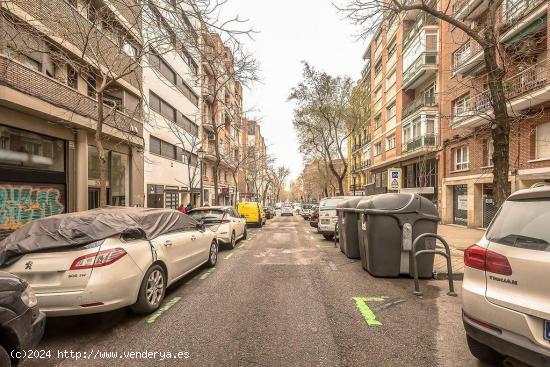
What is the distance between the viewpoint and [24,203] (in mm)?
10289

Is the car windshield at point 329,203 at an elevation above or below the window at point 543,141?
below

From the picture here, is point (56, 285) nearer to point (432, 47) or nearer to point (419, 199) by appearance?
point (419, 199)

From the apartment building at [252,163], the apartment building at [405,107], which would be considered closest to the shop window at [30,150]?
the apartment building at [405,107]

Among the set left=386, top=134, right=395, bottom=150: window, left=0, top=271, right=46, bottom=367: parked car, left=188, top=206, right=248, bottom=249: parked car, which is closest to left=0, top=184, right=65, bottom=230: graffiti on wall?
left=188, top=206, right=248, bottom=249: parked car

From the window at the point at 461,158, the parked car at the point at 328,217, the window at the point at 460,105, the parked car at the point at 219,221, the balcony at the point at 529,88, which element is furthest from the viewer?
the window at the point at 461,158

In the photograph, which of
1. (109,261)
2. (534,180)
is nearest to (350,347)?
(109,261)

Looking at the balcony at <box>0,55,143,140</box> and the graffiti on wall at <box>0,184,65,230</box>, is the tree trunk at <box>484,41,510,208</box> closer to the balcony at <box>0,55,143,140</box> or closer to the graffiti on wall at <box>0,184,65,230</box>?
the balcony at <box>0,55,143,140</box>

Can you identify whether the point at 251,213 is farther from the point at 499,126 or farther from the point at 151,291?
the point at 151,291

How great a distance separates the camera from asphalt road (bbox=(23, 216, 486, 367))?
3.18 metres

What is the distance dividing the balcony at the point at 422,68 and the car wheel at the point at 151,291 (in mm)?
23798

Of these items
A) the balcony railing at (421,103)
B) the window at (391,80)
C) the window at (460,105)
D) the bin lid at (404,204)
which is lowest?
the bin lid at (404,204)

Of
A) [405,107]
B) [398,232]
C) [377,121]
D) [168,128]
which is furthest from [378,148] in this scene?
[398,232]

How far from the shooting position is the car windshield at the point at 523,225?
2.46 metres

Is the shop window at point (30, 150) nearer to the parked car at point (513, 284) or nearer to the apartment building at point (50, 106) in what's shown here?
the apartment building at point (50, 106)
